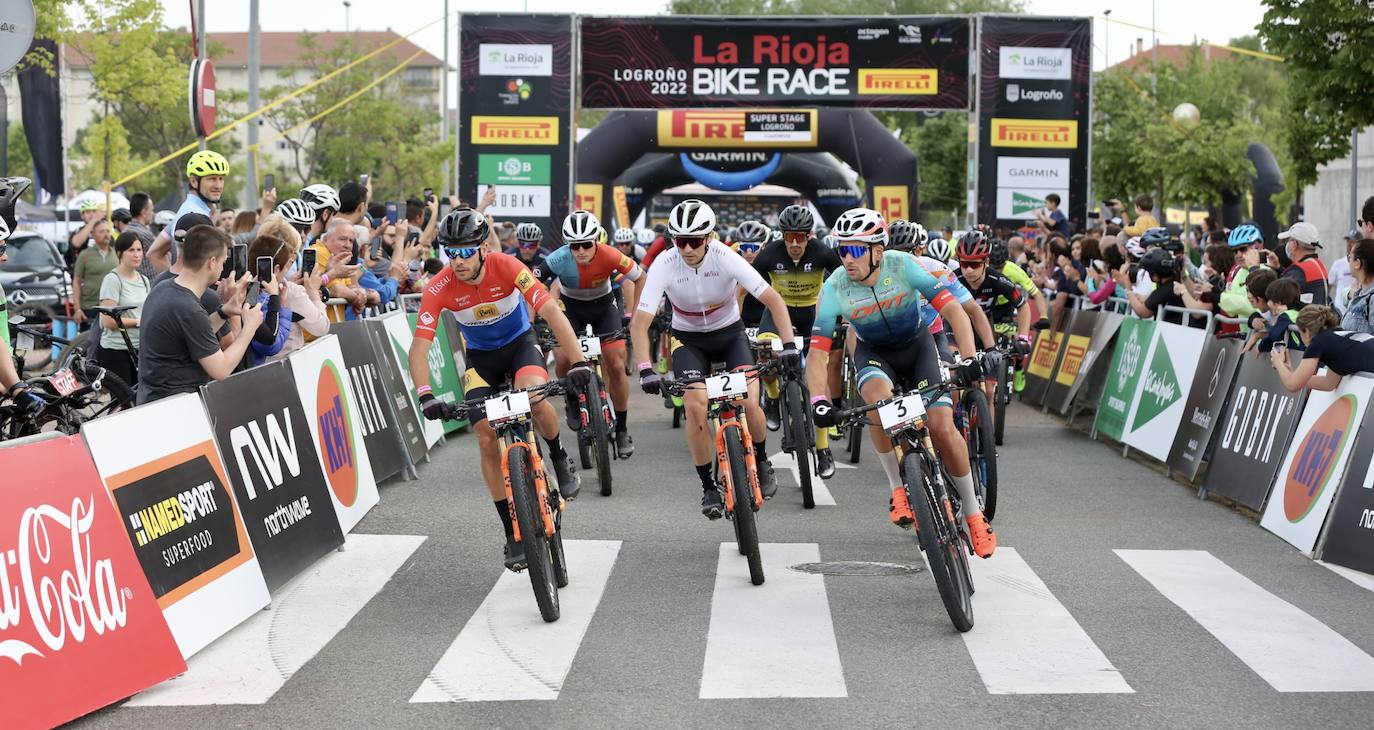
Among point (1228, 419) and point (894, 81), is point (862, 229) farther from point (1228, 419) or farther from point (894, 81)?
point (894, 81)

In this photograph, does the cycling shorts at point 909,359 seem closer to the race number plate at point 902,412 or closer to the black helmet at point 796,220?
the race number plate at point 902,412

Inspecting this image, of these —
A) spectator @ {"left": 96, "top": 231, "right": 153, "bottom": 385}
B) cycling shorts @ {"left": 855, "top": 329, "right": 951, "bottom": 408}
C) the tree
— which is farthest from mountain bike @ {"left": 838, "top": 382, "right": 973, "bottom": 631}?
the tree

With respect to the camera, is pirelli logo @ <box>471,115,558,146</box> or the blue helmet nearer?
the blue helmet

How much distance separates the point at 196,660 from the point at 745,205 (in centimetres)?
4841

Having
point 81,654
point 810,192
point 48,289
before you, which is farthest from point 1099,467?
point 810,192

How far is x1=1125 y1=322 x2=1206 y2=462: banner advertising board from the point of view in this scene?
1340 cm

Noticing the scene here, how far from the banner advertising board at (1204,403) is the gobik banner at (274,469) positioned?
668cm

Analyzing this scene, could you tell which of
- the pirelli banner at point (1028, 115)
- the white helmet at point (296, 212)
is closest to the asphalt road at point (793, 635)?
the white helmet at point (296, 212)

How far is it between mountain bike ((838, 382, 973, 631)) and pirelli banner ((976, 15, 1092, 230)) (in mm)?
18756

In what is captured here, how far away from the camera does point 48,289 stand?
23281 mm

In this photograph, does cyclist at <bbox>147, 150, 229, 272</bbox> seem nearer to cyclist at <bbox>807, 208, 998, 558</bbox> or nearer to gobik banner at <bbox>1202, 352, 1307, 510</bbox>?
cyclist at <bbox>807, 208, 998, 558</bbox>

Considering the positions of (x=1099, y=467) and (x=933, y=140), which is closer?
(x=1099, y=467)

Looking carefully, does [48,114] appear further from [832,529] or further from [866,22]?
[832,529]

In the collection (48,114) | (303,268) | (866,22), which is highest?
(866,22)
